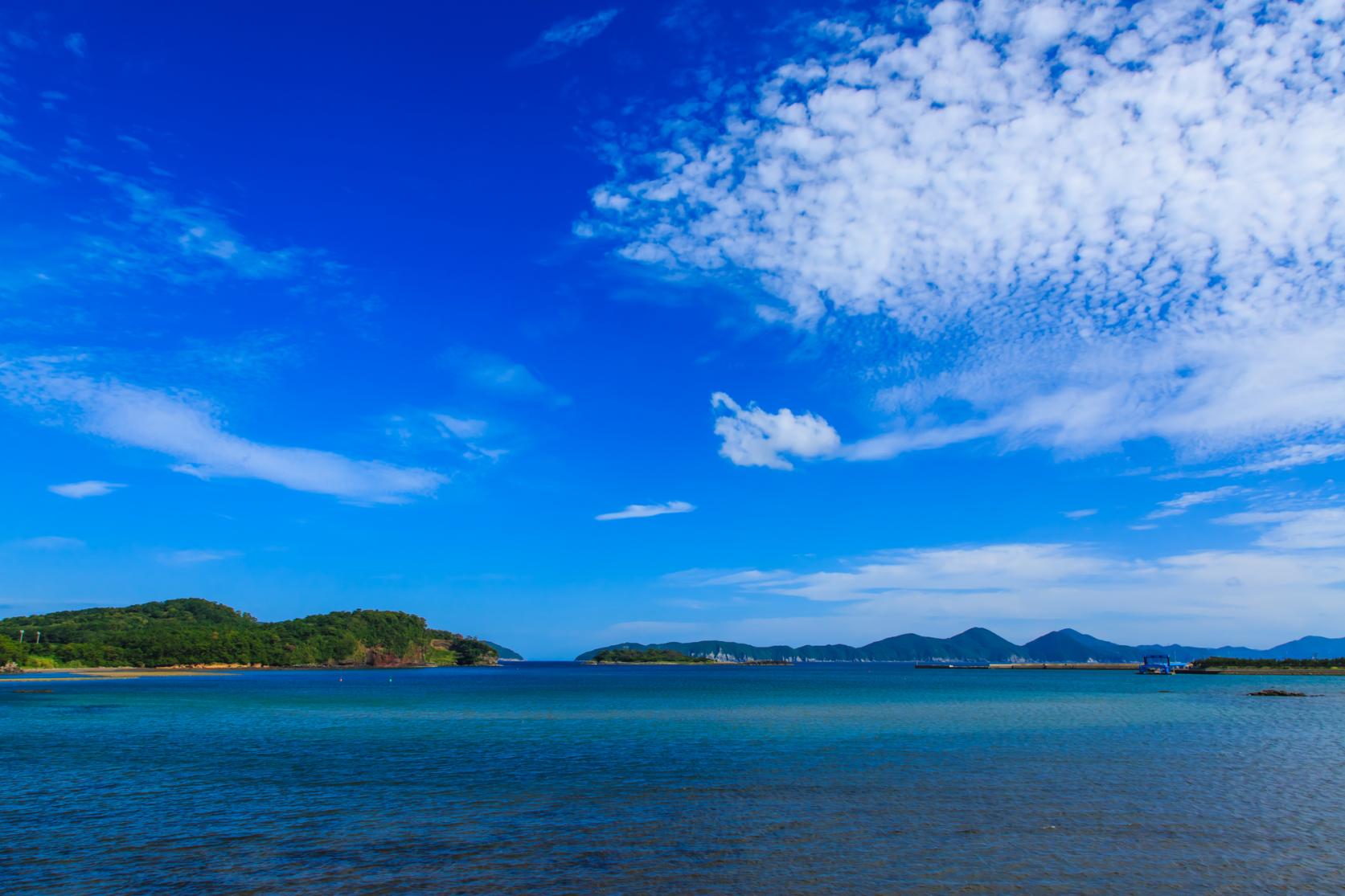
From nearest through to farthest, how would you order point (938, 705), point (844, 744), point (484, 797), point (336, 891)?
point (336, 891) < point (484, 797) < point (844, 744) < point (938, 705)

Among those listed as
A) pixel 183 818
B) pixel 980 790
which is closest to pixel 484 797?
pixel 183 818

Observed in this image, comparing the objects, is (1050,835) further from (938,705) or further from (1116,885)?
(938,705)

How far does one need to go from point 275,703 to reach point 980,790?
8773 cm

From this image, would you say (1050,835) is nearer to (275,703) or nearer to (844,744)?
(844,744)

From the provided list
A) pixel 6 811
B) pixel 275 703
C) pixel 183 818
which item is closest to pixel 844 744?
pixel 183 818

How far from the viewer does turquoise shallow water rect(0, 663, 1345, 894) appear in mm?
21641

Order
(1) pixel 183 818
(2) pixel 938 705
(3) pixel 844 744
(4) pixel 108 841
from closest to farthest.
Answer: (4) pixel 108 841
(1) pixel 183 818
(3) pixel 844 744
(2) pixel 938 705

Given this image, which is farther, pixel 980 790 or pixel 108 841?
pixel 980 790

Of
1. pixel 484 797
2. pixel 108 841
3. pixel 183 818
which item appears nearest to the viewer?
pixel 108 841

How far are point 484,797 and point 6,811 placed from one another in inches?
697

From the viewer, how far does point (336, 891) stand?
2005cm

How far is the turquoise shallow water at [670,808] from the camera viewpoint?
21.6 meters

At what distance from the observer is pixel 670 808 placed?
30.4 metres

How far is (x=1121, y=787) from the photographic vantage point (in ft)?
113
